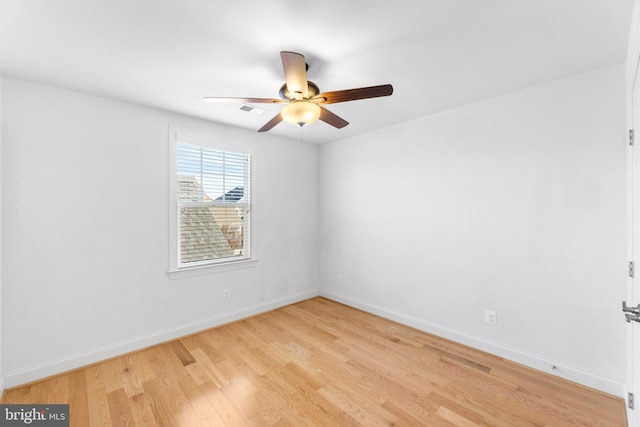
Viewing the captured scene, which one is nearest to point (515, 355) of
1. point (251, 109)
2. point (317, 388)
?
point (317, 388)

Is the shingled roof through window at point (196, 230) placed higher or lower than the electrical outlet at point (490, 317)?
higher

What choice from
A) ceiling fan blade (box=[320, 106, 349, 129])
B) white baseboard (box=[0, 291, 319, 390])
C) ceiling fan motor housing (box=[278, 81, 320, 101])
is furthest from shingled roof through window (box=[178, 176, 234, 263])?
ceiling fan blade (box=[320, 106, 349, 129])

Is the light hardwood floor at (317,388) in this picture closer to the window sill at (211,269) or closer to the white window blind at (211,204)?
the window sill at (211,269)

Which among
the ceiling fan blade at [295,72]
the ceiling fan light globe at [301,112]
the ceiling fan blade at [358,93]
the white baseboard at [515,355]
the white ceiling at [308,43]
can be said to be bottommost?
the white baseboard at [515,355]

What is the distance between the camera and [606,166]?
2061 mm

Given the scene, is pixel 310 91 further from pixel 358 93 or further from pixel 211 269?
pixel 211 269

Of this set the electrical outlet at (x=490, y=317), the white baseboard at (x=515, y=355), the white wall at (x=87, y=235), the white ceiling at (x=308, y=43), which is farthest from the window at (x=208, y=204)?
the electrical outlet at (x=490, y=317)

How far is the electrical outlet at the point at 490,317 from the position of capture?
2.60 metres

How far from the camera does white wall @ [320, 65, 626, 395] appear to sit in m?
2.07

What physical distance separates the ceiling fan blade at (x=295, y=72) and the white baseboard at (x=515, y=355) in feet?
9.07

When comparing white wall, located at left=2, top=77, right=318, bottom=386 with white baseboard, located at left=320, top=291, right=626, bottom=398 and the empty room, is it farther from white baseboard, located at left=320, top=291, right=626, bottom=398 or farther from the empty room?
white baseboard, located at left=320, top=291, right=626, bottom=398

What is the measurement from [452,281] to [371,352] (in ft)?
3.73

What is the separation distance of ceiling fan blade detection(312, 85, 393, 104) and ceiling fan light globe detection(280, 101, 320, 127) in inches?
3.0

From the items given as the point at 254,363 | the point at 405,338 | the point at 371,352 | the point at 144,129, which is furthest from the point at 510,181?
the point at 144,129
